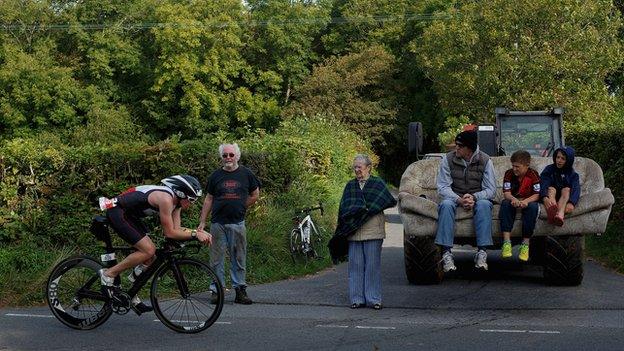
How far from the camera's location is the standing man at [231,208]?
38.3 feet

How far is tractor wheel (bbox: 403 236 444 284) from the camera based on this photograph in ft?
41.2

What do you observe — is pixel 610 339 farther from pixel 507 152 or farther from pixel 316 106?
pixel 316 106

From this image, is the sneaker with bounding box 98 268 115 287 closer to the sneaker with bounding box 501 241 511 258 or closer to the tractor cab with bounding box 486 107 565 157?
the sneaker with bounding box 501 241 511 258

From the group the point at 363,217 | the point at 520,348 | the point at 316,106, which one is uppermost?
the point at 316,106

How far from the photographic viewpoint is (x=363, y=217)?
11.1 meters

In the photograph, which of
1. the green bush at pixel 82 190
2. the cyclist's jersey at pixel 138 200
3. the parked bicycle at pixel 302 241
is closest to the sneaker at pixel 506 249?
the cyclist's jersey at pixel 138 200

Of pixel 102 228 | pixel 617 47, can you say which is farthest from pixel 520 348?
pixel 617 47

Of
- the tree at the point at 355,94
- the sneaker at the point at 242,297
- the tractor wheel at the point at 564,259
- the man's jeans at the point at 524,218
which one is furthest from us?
the tree at the point at 355,94

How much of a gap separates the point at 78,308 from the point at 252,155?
7367 millimetres

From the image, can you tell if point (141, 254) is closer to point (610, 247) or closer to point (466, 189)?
point (466, 189)

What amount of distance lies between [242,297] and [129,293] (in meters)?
2.11

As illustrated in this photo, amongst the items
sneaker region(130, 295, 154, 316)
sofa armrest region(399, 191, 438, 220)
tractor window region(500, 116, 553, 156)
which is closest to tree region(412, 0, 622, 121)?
tractor window region(500, 116, 553, 156)

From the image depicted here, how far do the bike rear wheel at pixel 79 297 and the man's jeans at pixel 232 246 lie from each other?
2182 mm

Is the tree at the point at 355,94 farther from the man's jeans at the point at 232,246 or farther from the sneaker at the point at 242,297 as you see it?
the sneaker at the point at 242,297
